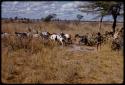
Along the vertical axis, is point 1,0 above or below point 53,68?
above

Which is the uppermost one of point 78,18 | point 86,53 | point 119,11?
point 119,11

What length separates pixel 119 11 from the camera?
43.4ft

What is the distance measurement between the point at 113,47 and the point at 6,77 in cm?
473

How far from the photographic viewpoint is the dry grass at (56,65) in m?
6.89

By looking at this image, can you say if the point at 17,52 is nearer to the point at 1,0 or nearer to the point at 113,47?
the point at 1,0

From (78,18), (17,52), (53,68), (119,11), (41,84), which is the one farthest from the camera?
(78,18)

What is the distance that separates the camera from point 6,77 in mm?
6898

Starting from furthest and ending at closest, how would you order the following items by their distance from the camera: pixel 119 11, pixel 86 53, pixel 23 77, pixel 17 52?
pixel 119 11 → pixel 86 53 → pixel 17 52 → pixel 23 77

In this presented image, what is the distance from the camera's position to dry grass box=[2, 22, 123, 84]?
22.6 ft

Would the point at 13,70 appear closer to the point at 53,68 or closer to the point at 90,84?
the point at 53,68

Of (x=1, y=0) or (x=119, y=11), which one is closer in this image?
(x=1, y=0)

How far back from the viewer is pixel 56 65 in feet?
25.9

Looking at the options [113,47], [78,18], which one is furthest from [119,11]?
[78,18]

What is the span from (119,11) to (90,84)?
7.27m
